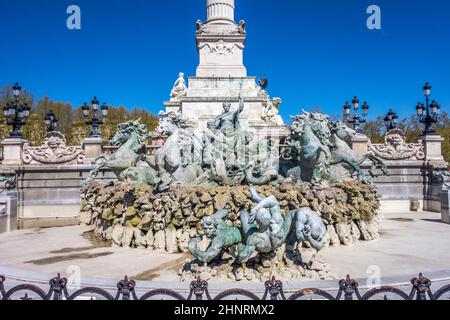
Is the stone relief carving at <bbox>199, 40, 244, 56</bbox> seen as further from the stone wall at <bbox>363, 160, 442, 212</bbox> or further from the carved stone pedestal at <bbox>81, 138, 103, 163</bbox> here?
the stone wall at <bbox>363, 160, 442, 212</bbox>

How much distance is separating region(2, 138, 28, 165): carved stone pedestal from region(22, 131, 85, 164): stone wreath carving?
224 millimetres

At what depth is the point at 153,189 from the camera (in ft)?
30.8

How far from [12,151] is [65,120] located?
3452 centimetres

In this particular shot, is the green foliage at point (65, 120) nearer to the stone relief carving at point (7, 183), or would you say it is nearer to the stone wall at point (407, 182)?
the stone relief carving at point (7, 183)

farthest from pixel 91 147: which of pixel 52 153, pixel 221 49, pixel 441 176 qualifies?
pixel 441 176

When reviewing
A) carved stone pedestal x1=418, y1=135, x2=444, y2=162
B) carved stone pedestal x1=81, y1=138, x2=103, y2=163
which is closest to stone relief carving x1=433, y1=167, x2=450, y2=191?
carved stone pedestal x1=418, y1=135, x2=444, y2=162

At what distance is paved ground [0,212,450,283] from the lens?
21.6 ft

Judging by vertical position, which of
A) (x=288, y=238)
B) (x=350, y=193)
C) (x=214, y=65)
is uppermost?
(x=214, y=65)

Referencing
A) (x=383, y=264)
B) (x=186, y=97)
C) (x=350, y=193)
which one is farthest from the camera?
(x=186, y=97)

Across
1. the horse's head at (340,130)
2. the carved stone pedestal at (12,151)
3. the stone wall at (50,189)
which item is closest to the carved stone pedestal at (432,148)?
the horse's head at (340,130)
